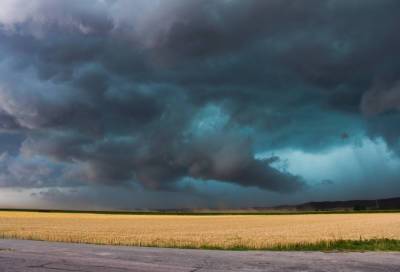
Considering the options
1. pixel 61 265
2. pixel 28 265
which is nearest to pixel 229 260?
pixel 61 265

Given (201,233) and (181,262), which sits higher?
(181,262)

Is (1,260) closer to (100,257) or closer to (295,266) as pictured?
(100,257)

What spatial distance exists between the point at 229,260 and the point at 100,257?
4.37 m

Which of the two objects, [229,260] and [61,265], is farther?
[229,260]

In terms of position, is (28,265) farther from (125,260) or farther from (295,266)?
(295,266)

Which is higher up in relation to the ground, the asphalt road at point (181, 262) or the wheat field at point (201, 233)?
the asphalt road at point (181, 262)

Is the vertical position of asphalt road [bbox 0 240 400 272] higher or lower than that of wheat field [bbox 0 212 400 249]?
higher

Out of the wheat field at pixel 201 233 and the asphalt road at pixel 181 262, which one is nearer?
the asphalt road at pixel 181 262

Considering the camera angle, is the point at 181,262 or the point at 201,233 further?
the point at 201,233

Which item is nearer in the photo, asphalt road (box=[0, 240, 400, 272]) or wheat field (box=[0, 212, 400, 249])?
asphalt road (box=[0, 240, 400, 272])

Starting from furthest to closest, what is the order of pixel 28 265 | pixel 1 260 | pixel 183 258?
pixel 183 258, pixel 1 260, pixel 28 265

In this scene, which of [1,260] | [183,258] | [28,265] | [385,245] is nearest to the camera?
[28,265]

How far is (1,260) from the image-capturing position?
13.9 meters

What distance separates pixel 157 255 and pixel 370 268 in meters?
7.09
